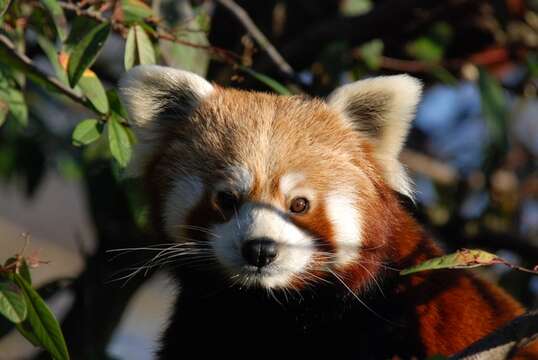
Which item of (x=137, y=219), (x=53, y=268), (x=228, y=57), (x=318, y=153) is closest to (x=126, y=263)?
(x=137, y=219)

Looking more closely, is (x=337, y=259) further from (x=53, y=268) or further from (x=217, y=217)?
(x=53, y=268)

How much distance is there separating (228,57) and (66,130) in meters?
2.22

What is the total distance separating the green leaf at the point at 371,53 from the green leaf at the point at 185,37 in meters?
0.99

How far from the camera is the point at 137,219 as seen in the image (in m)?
3.72

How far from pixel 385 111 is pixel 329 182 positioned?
358 mm

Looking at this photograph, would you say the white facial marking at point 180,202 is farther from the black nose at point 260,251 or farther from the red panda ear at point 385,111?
the red panda ear at point 385,111

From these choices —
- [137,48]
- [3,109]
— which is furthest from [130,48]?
[3,109]

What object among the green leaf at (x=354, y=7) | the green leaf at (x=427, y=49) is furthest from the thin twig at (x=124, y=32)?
the green leaf at (x=427, y=49)

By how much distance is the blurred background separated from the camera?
344 centimetres

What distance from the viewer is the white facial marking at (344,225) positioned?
3.25 metres

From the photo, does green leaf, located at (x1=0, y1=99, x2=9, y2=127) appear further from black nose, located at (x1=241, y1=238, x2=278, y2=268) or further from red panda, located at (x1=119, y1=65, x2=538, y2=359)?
black nose, located at (x1=241, y1=238, x2=278, y2=268)

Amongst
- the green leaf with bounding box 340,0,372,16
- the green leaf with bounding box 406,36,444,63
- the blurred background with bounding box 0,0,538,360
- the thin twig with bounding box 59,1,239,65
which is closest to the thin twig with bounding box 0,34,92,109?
the blurred background with bounding box 0,0,538,360

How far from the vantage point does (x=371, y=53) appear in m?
4.76

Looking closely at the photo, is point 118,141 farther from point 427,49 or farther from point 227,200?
point 427,49
